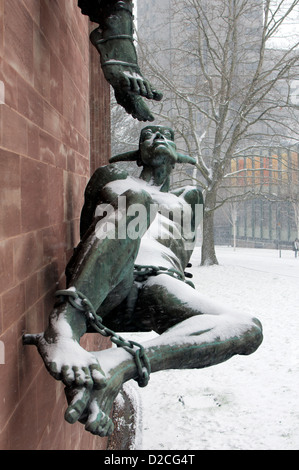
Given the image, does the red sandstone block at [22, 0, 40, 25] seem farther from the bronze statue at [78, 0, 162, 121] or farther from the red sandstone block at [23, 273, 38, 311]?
the red sandstone block at [23, 273, 38, 311]

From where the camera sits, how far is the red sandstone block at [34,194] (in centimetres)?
204

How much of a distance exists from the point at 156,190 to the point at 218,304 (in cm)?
106

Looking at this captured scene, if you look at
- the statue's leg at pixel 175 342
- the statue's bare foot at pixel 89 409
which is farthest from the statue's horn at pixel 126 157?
the statue's bare foot at pixel 89 409

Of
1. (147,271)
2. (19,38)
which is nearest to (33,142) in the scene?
(19,38)

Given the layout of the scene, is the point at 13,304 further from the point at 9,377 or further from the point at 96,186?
the point at 96,186

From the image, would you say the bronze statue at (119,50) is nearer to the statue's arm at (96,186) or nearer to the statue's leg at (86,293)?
the statue's arm at (96,186)

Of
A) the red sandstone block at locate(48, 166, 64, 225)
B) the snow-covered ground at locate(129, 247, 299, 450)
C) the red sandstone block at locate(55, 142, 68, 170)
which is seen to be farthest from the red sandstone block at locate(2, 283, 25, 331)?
the snow-covered ground at locate(129, 247, 299, 450)

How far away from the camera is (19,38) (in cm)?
198

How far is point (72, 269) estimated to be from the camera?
2168 millimetres

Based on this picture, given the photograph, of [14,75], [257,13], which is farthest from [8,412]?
[257,13]

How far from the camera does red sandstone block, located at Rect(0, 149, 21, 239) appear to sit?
5.74 feet

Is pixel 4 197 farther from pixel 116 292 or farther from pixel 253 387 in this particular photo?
pixel 253 387

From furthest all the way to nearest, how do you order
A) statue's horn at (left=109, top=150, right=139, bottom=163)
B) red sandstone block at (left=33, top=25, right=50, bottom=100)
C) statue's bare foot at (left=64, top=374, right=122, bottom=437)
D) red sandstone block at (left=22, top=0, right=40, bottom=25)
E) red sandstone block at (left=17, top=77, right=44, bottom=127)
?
statue's horn at (left=109, top=150, right=139, bottom=163)
red sandstone block at (left=33, top=25, right=50, bottom=100)
red sandstone block at (left=22, top=0, right=40, bottom=25)
red sandstone block at (left=17, top=77, right=44, bottom=127)
statue's bare foot at (left=64, top=374, right=122, bottom=437)

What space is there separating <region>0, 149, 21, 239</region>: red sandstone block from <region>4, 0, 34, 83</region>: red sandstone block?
37 cm
